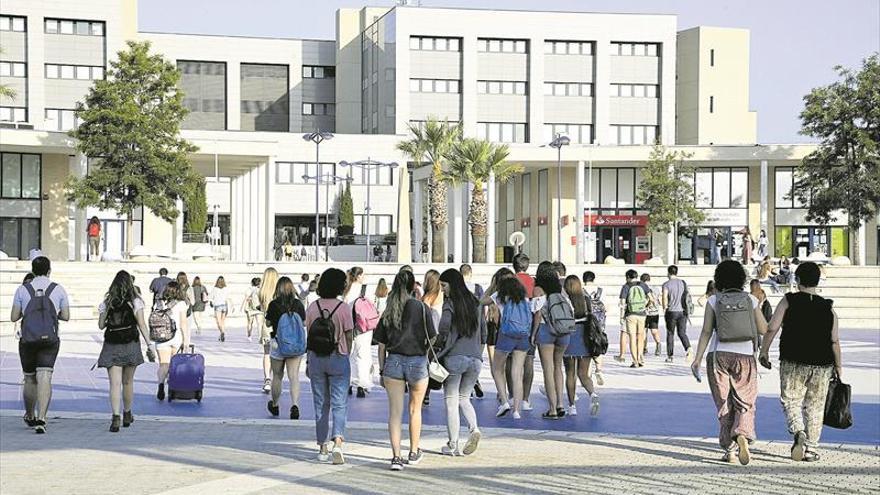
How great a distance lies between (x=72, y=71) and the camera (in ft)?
224

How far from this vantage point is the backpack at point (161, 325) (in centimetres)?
1571

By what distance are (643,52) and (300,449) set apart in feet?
213

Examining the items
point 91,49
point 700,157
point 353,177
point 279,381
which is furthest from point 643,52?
point 279,381

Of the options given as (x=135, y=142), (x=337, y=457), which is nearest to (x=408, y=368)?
(x=337, y=457)

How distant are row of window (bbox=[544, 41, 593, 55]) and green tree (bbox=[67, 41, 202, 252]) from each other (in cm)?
2873

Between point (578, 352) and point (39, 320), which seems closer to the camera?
point (39, 320)

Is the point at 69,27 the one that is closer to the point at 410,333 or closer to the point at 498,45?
the point at 498,45

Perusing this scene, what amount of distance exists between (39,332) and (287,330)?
2597 millimetres

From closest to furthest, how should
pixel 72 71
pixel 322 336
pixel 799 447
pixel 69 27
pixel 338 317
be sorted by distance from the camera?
1. pixel 799 447
2. pixel 322 336
3. pixel 338 317
4. pixel 69 27
5. pixel 72 71

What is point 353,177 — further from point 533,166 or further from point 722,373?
point 722,373

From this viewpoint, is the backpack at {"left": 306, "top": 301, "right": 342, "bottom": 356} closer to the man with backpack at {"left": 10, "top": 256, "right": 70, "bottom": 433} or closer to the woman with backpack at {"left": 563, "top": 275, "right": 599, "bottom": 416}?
the man with backpack at {"left": 10, "top": 256, "right": 70, "bottom": 433}

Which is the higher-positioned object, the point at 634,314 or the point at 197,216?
the point at 197,216

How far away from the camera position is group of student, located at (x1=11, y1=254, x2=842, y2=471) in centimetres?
1058

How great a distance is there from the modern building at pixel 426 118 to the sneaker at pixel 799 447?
43501 millimetres
